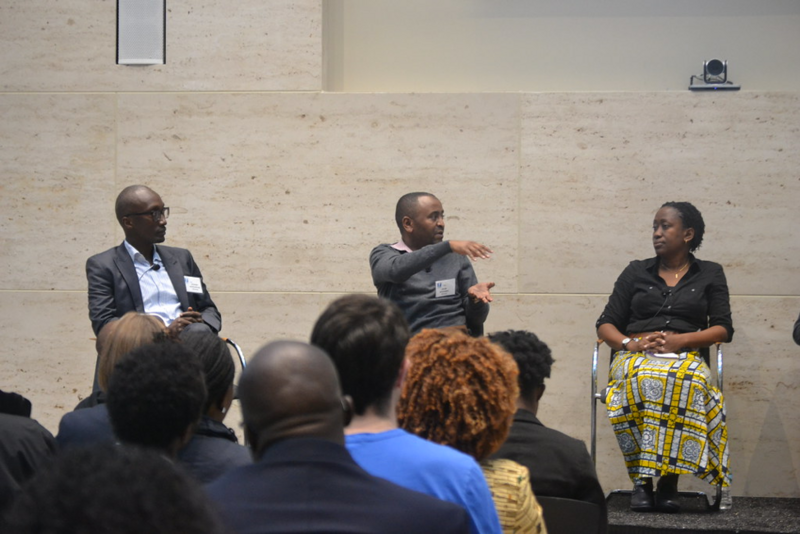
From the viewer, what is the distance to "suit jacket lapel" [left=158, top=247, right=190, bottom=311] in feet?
14.9

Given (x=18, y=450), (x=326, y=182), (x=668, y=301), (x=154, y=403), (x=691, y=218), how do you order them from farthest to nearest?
(x=326, y=182), (x=691, y=218), (x=668, y=301), (x=18, y=450), (x=154, y=403)

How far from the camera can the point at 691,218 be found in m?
4.91

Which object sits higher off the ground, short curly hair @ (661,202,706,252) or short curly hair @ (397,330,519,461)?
short curly hair @ (661,202,706,252)

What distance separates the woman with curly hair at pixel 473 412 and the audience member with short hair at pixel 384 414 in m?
0.22

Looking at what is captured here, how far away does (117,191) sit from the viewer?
5738 mm

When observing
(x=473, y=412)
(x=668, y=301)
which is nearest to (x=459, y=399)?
(x=473, y=412)

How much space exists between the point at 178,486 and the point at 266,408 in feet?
1.77

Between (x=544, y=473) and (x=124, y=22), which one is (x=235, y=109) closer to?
(x=124, y=22)

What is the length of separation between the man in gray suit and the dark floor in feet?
6.92

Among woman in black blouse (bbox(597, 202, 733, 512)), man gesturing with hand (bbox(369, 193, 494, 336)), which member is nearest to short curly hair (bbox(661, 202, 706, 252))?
woman in black blouse (bbox(597, 202, 733, 512))

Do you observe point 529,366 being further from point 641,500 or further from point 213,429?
point 641,500

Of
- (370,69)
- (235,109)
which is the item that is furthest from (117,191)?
(370,69)

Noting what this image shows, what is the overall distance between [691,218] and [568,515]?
9.48 ft

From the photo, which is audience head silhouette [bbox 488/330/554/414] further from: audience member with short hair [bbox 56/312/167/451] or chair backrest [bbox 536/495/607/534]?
audience member with short hair [bbox 56/312/167/451]
